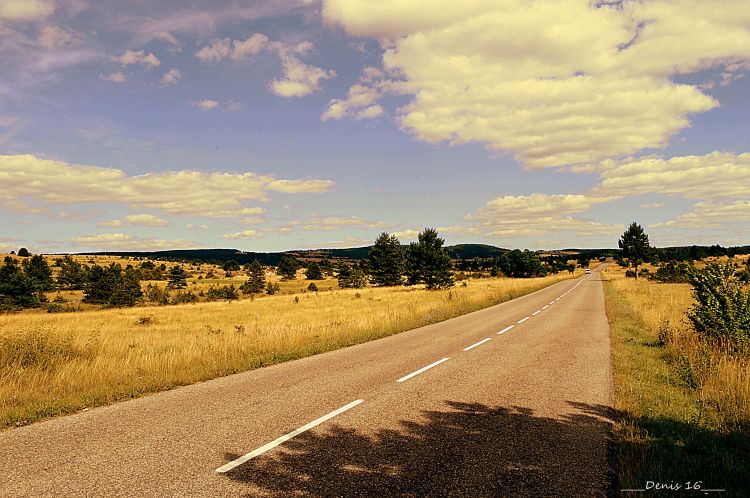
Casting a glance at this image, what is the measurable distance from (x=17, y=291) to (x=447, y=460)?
71.6 metres

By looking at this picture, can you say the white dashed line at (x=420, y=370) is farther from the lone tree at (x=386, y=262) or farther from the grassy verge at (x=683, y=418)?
the lone tree at (x=386, y=262)

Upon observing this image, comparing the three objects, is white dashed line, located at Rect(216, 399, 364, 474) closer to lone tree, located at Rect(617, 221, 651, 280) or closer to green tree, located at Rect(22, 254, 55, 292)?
green tree, located at Rect(22, 254, 55, 292)

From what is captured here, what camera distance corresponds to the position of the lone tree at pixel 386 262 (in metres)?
74.9

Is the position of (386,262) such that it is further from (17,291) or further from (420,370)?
(420,370)

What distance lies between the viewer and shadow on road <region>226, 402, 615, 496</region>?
4133 millimetres

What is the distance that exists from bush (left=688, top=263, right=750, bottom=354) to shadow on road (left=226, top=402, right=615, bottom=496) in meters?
6.38

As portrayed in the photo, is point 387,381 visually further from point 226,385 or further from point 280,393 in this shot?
point 226,385

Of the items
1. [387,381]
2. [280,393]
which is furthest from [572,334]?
[280,393]

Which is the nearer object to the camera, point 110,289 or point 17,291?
point 17,291

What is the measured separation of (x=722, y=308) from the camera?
35.5ft

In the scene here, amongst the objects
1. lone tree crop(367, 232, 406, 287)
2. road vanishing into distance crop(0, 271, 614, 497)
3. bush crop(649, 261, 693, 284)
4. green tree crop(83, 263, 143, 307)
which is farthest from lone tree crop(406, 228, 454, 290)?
road vanishing into distance crop(0, 271, 614, 497)

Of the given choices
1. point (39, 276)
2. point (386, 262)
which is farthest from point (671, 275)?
point (39, 276)

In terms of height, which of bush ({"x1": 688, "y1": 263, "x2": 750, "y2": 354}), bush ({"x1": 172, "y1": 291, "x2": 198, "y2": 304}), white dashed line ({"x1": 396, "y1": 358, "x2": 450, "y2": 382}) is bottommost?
bush ({"x1": 172, "y1": 291, "x2": 198, "y2": 304})

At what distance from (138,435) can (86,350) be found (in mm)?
6783
